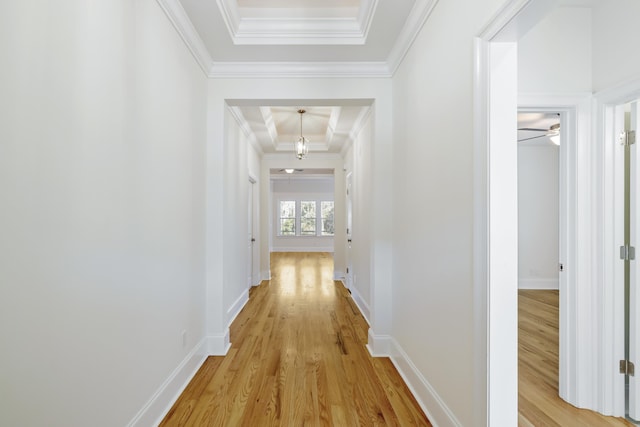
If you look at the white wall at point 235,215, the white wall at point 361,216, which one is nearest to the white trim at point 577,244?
the white wall at point 361,216

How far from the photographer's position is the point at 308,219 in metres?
11.9

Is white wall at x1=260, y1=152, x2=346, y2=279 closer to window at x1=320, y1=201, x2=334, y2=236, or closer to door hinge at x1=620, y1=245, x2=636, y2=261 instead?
door hinge at x1=620, y1=245, x2=636, y2=261

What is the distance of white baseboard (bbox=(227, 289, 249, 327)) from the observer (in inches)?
143

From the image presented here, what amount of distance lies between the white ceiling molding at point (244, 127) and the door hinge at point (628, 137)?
3.38 metres

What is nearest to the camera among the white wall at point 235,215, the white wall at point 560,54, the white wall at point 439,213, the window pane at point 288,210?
the white wall at point 439,213

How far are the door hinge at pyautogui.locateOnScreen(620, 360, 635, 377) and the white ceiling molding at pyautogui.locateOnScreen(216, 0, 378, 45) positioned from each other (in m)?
3.01

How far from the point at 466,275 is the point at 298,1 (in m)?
2.38

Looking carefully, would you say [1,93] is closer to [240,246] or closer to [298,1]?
[298,1]

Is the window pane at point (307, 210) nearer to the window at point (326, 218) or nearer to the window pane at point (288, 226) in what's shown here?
the window at point (326, 218)

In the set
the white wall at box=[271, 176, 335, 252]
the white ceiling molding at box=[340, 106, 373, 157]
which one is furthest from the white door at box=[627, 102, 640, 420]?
the white wall at box=[271, 176, 335, 252]

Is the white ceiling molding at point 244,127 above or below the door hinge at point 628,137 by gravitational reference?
above

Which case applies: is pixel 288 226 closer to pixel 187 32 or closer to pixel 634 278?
pixel 187 32

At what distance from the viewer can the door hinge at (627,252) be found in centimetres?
198

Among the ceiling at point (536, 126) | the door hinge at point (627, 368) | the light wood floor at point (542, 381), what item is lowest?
the light wood floor at point (542, 381)
